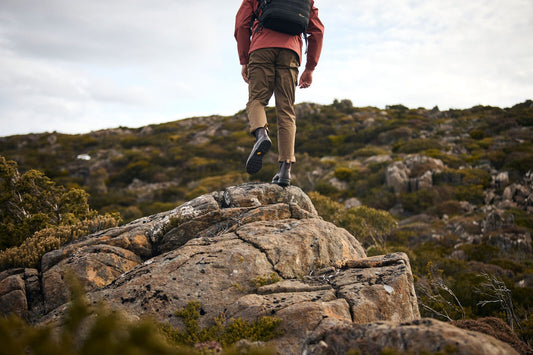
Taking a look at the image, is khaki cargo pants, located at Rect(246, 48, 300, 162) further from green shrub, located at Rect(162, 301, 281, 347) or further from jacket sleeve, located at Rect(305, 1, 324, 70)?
green shrub, located at Rect(162, 301, 281, 347)

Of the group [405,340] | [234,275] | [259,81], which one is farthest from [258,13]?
[405,340]

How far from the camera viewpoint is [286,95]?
4.61 m

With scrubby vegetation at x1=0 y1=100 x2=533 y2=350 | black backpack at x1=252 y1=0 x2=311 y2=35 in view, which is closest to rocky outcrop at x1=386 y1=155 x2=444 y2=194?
scrubby vegetation at x1=0 y1=100 x2=533 y2=350

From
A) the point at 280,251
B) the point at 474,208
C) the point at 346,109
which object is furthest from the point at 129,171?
the point at 346,109

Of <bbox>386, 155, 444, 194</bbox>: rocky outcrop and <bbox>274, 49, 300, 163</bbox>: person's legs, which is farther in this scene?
<bbox>386, 155, 444, 194</bbox>: rocky outcrop

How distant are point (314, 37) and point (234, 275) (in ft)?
11.6

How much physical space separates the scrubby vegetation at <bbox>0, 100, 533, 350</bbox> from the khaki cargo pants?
327 centimetres

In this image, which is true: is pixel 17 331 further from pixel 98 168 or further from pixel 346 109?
pixel 346 109

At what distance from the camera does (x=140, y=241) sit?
4.32m

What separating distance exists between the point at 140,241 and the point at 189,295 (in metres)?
1.63

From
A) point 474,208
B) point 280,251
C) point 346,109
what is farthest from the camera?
point 346,109

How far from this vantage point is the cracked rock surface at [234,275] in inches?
106

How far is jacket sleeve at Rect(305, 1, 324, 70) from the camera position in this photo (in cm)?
482

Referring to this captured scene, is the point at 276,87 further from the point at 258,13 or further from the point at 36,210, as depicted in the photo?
the point at 36,210
